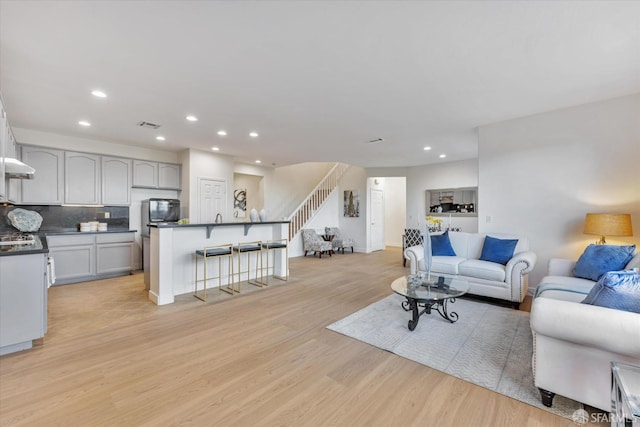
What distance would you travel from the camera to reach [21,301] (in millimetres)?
2576

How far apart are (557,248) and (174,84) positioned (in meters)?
5.55

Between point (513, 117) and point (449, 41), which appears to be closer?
point (449, 41)

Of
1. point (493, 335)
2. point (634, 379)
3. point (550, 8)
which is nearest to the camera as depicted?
point (634, 379)

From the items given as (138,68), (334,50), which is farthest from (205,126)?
(334,50)

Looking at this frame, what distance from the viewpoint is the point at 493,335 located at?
114 inches

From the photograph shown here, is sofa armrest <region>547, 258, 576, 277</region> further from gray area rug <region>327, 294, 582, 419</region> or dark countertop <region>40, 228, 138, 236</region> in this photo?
dark countertop <region>40, 228, 138, 236</region>

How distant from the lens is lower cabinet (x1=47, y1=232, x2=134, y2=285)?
482 centimetres

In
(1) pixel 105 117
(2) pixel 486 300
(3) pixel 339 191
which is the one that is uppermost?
(1) pixel 105 117

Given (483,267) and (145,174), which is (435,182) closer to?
(483,267)

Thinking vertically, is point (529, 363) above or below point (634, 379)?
below

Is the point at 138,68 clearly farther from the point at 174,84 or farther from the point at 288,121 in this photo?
the point at 288,121

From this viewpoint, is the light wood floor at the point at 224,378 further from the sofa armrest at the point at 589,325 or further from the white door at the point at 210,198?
the white door at the point at 210,198

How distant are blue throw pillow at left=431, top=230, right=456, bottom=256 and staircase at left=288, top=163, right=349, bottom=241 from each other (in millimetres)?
4144

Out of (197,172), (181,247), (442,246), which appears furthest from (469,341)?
(197,172)
